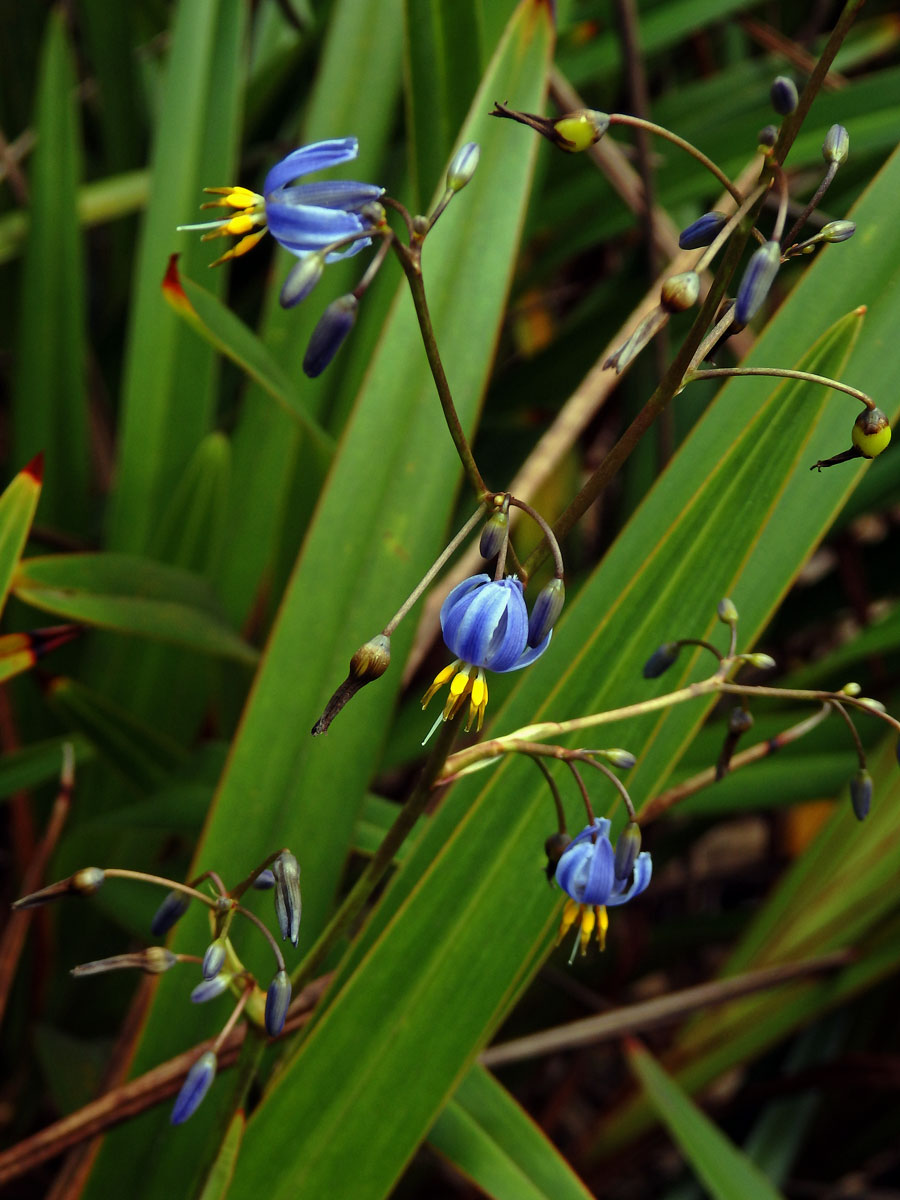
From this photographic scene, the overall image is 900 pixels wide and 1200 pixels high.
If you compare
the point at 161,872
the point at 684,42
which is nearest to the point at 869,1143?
the point at 161,872

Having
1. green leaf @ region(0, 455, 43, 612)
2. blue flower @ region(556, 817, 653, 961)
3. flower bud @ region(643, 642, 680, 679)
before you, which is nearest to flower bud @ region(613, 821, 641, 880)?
blue flower @ region(556, 817, 653, 961)

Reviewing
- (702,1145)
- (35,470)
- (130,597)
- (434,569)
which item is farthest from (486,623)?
(702,1145)

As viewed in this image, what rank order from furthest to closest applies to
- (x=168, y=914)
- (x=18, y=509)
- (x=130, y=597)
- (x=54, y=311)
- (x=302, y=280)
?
(x=54, y=311), (x=130, y=597), (x=18, y=509), (x=168, y=914), (x=302, y=280)

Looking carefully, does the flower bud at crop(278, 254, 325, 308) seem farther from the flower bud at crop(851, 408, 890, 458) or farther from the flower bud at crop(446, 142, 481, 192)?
the flower bud at crop(851, 408, 890, 458)

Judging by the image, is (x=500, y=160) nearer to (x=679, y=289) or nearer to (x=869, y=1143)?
(x=679, y=289)

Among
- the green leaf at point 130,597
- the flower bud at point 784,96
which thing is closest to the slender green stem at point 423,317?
the flower bud at point 784,96

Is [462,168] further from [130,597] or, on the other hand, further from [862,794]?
[130,597]
